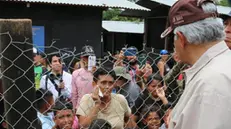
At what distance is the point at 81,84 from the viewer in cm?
383

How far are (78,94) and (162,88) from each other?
0.95 m

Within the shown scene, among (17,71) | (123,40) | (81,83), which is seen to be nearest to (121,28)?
(123,40)

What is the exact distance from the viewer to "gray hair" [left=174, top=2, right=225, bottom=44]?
143 cm

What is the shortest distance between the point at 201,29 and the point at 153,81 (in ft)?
7.31

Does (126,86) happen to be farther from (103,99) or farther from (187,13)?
(187,13)

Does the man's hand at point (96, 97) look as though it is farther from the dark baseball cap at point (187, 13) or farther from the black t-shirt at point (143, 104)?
the dark baseball cap at point (187, 13)

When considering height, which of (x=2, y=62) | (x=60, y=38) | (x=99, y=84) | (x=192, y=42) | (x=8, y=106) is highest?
(x=192, y=42)

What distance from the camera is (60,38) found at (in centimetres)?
984

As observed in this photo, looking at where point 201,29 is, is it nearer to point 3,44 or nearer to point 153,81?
point 3,44

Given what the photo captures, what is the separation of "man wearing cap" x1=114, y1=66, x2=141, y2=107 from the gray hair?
6.27ft

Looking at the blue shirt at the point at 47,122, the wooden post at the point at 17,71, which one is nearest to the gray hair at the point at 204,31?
the wooden post at the point at 17,71

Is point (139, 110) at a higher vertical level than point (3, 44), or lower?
lower

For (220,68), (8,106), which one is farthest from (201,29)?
(8,106)

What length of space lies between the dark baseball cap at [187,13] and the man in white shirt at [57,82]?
188 centimetres
